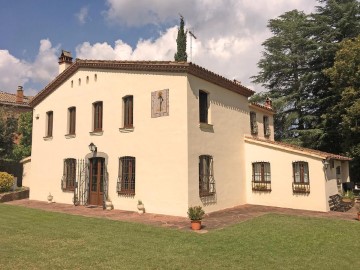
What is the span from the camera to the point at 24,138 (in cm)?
3061

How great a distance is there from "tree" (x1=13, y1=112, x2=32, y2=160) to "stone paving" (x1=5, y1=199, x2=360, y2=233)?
16187 millimetres

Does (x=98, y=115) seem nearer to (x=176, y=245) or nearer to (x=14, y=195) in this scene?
(x=14, y=195)

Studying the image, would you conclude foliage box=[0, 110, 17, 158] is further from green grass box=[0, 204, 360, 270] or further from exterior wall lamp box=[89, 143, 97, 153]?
green grass box=[0, 204, 360, 270]

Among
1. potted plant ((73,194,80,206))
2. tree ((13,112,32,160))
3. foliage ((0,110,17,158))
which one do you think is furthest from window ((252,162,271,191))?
tree ((13,112,32,160))

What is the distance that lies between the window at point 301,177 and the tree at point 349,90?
777 centimetres

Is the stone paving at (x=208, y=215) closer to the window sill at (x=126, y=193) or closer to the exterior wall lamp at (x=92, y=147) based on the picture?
the window sill at (x=126, y=193)

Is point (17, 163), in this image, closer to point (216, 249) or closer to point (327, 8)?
point (216, 249)

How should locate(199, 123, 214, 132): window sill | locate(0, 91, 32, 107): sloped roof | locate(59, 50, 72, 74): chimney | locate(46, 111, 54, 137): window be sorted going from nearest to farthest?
locate(199, 123, 214, 132): window sill
locate(46, 111, 54, 137): window
locate(59, 50, 72, 74): chimney
locate(0, 91, 32, 107): sloped roof

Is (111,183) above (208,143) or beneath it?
beneath

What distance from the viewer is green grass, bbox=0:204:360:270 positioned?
22.5 feet

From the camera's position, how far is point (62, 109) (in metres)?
18.9

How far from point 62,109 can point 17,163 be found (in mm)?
11421

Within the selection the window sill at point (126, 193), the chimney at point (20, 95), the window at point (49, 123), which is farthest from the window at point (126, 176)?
the chimney at point (20, 95)

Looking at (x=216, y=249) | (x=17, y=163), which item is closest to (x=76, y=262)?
(x=216, y=249)
